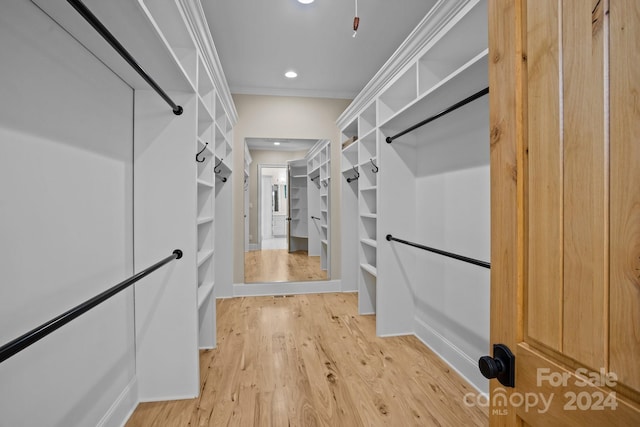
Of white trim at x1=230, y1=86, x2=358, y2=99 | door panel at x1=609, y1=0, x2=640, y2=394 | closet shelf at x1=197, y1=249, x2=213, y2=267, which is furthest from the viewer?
white trim at x1=230, y1=86, x2=358, y2=99

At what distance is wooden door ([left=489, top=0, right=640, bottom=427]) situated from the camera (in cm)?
45

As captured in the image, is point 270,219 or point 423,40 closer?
point 423,40

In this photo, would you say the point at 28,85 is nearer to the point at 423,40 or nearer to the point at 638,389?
the point at 638,389

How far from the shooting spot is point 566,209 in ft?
1.77

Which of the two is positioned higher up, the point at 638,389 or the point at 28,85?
the point at 28,85

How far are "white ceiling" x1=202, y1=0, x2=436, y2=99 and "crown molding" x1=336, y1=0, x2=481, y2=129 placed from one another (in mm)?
435

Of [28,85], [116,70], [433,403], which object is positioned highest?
[116,70]

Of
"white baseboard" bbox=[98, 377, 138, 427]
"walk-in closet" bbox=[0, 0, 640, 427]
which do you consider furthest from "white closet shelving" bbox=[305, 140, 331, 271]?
"white baseboard" bbox=[98, 377, 138, 427]

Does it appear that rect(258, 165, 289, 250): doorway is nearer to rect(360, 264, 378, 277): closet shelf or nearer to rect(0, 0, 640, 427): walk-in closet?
rect(0, 0, 640, 427): walk-in closet

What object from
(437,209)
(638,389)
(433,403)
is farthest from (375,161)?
(638,389)

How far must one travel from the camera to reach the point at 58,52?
110 cm

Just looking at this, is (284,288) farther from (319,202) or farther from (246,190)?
(246,190)

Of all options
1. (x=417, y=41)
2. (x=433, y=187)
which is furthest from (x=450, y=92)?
(x=433, y=187)

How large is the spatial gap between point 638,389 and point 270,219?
369cm
